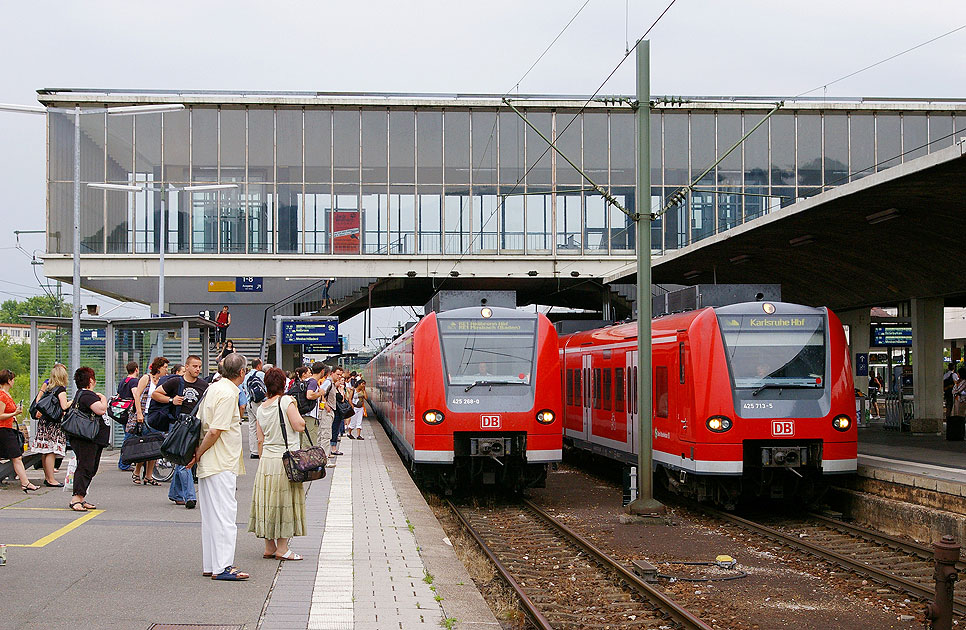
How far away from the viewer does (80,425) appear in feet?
39.3

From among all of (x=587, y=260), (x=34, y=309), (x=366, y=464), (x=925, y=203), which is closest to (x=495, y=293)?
(x=366, y=464)

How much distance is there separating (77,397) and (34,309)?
116 m

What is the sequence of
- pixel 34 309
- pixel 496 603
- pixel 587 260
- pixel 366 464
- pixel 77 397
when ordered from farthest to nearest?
pixel 34 309
pixel 587 260
pixel 366 464
pixel 77 397
pixel 496 603

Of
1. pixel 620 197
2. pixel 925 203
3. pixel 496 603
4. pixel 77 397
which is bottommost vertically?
pixel 496 603

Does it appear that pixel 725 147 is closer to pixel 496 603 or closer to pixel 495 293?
pixel 495 293

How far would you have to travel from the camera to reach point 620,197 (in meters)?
42.4

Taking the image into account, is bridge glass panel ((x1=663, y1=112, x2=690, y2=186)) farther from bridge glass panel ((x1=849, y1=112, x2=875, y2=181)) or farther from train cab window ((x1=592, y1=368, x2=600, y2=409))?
train cab window ((x1=592, y1=368, x2=600, y2=409))

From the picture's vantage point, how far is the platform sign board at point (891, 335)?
31.6 metres

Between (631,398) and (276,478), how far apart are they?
30.2 feet

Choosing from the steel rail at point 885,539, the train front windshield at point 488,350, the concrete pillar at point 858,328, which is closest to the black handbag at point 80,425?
the train front windshield at point 488,350

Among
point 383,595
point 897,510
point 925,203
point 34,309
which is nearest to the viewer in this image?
point 383,595

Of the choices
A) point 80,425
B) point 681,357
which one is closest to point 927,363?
point 681,357

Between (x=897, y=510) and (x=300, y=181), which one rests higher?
(x=300, y=181)

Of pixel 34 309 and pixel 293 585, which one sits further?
pixel 34 309
